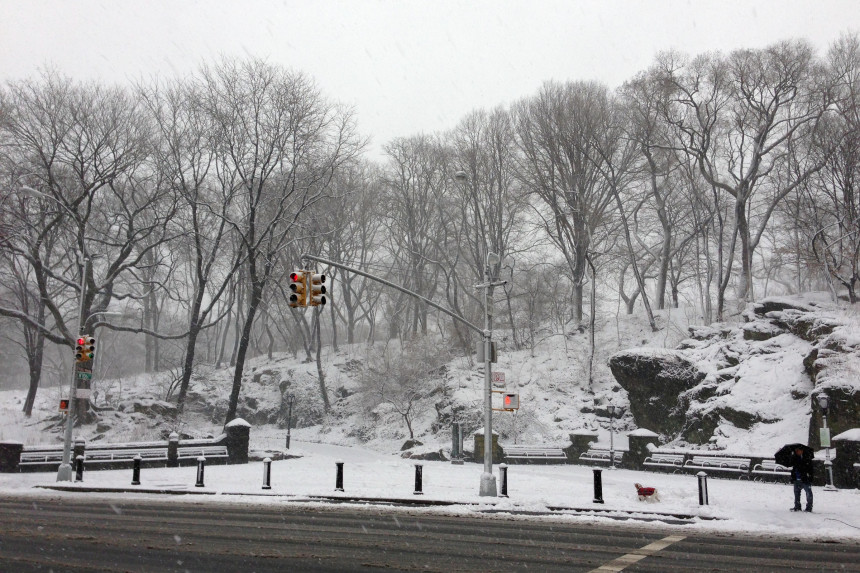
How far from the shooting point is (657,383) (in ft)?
A: 106

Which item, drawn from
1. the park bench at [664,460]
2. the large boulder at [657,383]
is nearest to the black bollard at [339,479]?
the park bench at [664,460]

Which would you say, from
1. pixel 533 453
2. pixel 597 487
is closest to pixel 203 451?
pixel 533 453

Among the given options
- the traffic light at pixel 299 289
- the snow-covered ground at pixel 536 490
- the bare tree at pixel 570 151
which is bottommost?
the snow-covered ground at pixel 536 490

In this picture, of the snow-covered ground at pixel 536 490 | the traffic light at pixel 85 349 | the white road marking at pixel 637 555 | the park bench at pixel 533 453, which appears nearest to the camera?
the white road marking at pixel 637 555

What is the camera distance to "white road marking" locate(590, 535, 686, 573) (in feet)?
29.6

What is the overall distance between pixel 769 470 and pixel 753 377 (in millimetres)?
7031

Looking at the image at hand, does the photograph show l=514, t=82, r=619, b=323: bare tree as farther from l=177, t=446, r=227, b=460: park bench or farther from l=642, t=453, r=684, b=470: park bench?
l=177, t=446, r=227, b=460: park bench

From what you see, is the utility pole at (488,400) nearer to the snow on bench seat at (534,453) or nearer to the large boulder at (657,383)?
the snow on bench seat at (534,453)

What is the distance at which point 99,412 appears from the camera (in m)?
38.1

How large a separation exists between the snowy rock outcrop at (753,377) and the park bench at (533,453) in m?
5.43

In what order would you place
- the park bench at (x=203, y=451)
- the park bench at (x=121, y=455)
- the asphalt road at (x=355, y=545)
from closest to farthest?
the asphalt road at (x=355, y=545) < the park bench at (x=121, y=455) < the park bench at (x=203, y=451)

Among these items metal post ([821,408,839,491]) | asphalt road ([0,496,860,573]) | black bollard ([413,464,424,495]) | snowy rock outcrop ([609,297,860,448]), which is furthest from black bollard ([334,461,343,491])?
snowy rock outcrop ([609,297,860,448])

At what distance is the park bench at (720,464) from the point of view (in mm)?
23391

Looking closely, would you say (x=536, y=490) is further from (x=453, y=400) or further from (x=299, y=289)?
(x=453, y=400)
